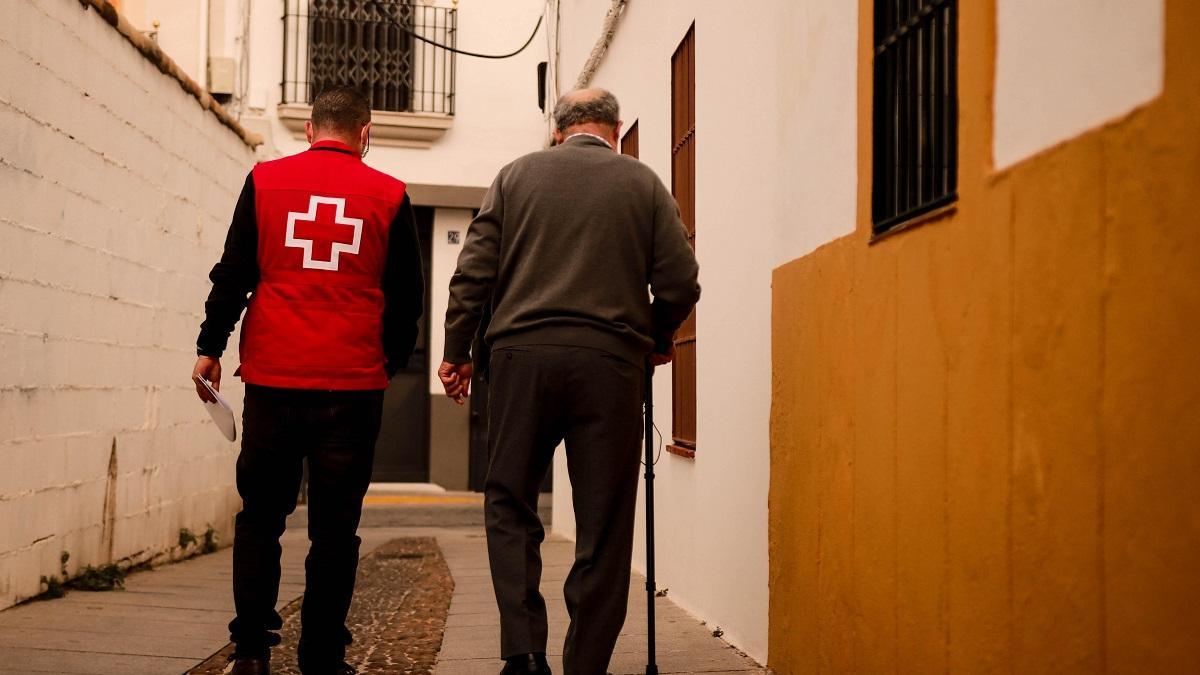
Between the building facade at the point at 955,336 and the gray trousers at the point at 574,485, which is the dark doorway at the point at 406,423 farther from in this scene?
the gray trousers at the point at 574,485

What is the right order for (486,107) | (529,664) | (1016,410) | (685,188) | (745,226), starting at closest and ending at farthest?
(1016,410) < (529,664) < (745,226) < (685,188) < (486,107)

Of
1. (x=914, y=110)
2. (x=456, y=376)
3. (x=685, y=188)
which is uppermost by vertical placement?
(x=685, y=188)

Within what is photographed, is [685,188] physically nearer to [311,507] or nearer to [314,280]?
[314,280]

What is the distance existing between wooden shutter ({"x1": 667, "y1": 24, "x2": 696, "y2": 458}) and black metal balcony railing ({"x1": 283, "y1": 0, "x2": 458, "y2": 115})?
9032 mm

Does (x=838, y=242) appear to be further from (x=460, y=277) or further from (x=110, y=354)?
(x=110, y=354)

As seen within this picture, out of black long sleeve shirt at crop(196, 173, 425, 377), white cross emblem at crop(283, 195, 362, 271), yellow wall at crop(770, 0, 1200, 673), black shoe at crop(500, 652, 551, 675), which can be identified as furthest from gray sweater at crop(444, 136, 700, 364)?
black shoe at crop(500, 652, 551, 675)

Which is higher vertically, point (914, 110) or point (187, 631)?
point (914, 110)

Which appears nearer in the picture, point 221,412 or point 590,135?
point 590,135

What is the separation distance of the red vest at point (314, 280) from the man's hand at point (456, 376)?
0.20 metres

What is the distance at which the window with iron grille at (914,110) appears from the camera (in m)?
3.37

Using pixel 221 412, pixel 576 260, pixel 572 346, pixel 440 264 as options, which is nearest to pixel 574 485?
pixel 572 346

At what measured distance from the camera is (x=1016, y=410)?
2754 millimetres

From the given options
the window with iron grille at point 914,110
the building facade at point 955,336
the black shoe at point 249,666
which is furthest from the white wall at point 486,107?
the window with iron grille at point 914,110

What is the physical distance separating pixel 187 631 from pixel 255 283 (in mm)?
1824
